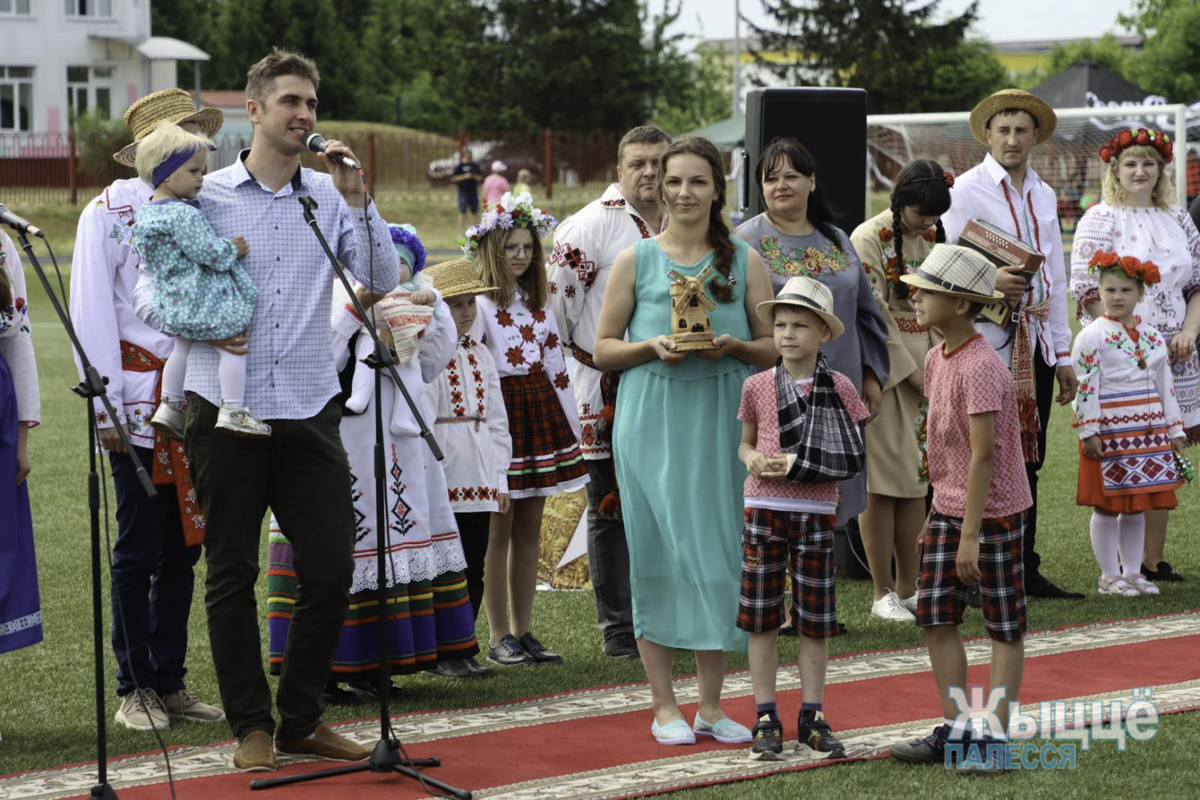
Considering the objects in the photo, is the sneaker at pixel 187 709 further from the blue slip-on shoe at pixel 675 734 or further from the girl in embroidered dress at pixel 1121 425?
the girl in embroidered dress at pixel 1121 425

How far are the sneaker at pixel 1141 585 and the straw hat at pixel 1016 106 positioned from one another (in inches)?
81.6

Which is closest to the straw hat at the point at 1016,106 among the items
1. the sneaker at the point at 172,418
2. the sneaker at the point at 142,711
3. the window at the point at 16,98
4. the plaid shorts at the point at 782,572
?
the plaid shorts at the point at 782,572

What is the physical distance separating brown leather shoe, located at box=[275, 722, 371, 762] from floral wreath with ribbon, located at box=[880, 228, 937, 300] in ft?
10.9

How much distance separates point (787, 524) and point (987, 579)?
0.65m

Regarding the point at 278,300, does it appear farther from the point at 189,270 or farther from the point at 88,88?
Answer: the point at 88,88

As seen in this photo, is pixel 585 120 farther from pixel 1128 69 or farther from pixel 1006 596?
pixel 1006 596

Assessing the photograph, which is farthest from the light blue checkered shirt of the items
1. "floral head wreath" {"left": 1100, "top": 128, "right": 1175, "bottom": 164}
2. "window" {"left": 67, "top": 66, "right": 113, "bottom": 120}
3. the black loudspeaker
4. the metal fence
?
"window" {"left": 67, "top": 66, "right": 113, "bottom": 120}

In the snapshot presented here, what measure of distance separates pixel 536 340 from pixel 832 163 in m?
2.36

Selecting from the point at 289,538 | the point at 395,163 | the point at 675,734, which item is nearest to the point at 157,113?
the point at 289,538

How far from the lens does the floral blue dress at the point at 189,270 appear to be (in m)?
4.82

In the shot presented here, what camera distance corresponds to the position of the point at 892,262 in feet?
23.7

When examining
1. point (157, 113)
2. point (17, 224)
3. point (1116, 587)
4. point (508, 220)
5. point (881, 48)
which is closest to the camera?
point (17, 224)

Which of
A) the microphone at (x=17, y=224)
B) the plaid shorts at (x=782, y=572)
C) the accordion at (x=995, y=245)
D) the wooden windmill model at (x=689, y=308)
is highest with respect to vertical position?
the microphone at (x=17, y=224)

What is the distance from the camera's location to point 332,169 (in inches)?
206
